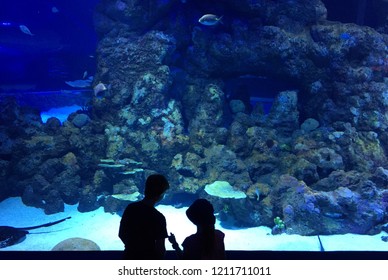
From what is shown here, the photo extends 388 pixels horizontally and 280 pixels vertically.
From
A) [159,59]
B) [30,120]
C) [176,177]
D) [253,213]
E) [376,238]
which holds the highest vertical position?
[159,59]

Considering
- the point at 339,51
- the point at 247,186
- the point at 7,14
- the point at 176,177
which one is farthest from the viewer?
the point at 7,14

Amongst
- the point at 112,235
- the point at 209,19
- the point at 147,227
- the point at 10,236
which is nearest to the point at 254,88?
the point at 209,19

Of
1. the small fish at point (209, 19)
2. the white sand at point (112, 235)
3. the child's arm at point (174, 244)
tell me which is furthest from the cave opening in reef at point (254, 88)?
the child's arm at point (174, 244)

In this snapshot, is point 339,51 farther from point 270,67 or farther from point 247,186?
point 247,186

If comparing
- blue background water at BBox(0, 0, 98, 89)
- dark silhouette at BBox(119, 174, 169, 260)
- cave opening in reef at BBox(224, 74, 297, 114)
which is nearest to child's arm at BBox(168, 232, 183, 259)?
dark silhouette at BBox(119, 174, 169, 260)

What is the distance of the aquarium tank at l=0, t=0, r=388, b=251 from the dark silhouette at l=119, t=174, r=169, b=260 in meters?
2.86

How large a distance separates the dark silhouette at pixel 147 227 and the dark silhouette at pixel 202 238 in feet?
0.45

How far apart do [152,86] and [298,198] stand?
5.16 meters

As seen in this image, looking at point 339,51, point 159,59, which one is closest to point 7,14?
point 159,59

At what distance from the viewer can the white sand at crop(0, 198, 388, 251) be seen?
5523 mm

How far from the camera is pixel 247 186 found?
6.98 meters

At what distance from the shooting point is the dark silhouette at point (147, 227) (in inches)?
97.7

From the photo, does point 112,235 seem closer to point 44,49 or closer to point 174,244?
point 174,244
